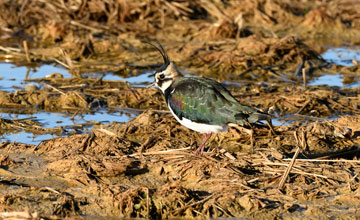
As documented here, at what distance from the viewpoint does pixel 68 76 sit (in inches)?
438

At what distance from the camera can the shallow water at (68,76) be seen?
854 centimetres

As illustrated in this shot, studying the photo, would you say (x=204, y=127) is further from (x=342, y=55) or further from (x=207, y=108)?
(x=342, y=55)

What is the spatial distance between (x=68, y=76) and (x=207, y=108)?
480 centimetres

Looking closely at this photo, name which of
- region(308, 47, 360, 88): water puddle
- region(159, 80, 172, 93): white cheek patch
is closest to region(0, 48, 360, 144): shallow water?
region(308, 47, 360, 88): water puddle

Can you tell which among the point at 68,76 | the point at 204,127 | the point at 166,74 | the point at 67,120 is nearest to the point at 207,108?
the point at 204,127

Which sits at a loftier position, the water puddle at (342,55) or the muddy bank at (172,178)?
the muddy bank at (172,178)

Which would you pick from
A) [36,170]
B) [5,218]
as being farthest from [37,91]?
[5,218]

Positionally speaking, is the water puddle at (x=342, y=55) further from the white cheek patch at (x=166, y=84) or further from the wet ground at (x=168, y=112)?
the white cheek patch at (x=166, y=84)

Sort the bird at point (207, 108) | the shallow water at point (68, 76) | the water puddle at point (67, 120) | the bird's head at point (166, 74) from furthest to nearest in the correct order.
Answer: the shallow water at point (68, 76) → the water puddle at point (67, 120) → the bird's head at point (166, 74) → the bird at point (207, 108)

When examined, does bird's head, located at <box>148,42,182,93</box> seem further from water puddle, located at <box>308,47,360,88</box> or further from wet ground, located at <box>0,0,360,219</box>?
water puddle, located at <box>308,47,360,88</box>

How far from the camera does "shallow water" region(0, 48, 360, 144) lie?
8539 mm

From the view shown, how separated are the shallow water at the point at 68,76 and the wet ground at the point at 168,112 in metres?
0.03

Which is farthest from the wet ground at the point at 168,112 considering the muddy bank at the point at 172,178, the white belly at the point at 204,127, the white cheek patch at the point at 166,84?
the white cheek patch at the point at 166,84

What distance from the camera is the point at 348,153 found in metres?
7.14
